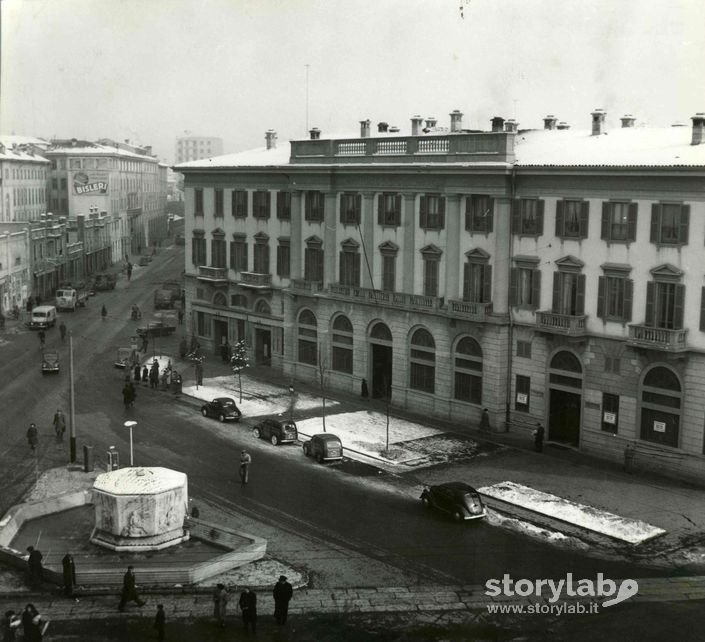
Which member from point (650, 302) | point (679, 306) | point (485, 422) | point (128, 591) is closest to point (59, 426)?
point (128, 591)

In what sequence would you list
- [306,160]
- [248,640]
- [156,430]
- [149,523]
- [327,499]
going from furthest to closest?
[306,160]
[156,430]
[327,499]
[149,523]
[248,640]

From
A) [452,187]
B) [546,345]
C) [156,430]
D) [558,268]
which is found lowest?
[156,430]

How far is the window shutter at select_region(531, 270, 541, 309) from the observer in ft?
169

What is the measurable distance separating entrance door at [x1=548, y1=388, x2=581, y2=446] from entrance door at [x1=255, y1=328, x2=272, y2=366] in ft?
86.3

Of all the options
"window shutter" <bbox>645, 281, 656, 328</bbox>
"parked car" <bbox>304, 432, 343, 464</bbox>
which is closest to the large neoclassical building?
"window shutter" <bbox>645, 281, 656, 328</bbox>

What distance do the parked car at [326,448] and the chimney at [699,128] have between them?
2310 cm

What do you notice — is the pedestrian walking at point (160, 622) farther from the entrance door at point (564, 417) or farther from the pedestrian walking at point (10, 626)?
the entrance door at point (564, 417)

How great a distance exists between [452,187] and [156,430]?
71.2 ft

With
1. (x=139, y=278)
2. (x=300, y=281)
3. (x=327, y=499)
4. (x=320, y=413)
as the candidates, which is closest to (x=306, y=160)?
(x=300, y=281)

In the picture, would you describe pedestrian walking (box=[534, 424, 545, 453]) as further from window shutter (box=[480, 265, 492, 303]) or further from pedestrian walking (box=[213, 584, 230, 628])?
pedestrian walking (box=[213, 584, 230, 628])

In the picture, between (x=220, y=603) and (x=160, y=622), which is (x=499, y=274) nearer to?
(x=220, y=603)

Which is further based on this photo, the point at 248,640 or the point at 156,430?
the point at 156,430

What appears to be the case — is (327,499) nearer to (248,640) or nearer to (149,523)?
(149,523)

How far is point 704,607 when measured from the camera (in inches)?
1223
